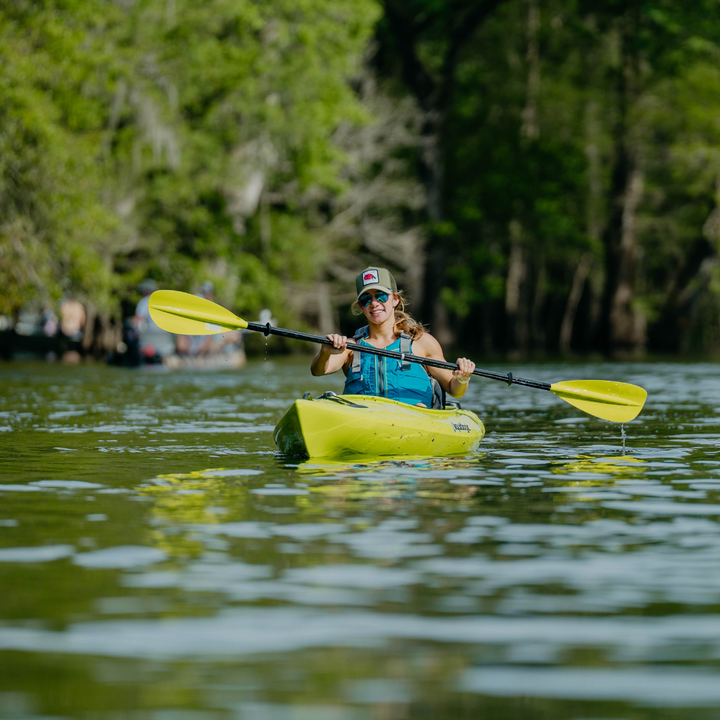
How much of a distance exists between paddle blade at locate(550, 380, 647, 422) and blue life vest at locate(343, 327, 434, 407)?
51.0 inches

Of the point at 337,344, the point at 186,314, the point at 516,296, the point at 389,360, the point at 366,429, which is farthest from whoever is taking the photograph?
the point at 516,296

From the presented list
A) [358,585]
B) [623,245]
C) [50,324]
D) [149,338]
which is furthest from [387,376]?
[623,245]

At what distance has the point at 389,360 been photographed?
384 inches

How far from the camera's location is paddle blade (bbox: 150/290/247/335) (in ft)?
34.5

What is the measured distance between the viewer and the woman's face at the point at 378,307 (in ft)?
31.1

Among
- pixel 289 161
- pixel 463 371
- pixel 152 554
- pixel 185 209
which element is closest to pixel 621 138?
pixel 289 161

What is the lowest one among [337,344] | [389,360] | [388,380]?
[388,380]

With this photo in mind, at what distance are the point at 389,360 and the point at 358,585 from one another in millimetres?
4999

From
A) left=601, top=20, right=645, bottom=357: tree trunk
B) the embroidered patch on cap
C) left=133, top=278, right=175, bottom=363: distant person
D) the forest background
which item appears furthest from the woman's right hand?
left=601, top=20, right=645, bottom=357: tree trunk

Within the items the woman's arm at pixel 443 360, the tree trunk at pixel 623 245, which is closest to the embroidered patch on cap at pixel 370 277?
the woman's arm at pixel 443 360

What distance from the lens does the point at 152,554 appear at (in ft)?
17.7

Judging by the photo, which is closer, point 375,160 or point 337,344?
point 337,344

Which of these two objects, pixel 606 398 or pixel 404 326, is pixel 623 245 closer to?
pixel 606 398

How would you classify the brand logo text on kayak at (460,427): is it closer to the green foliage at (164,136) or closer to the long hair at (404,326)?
the long hair at (404,326)
